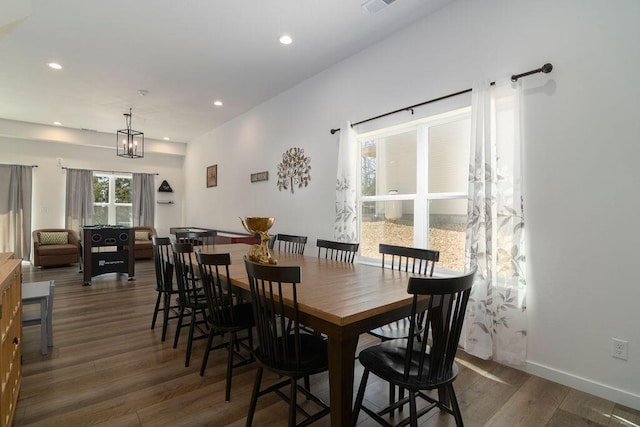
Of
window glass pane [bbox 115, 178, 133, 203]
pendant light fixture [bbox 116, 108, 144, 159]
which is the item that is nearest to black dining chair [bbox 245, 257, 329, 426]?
pendant light fixture [bbox 116, 108, 144, 159]

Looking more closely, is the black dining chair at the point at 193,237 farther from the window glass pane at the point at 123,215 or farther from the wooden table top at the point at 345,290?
the window glass pane at the point at 123,215

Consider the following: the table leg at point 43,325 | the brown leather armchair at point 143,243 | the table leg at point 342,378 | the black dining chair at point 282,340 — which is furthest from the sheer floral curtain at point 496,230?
the brown leather armchair at point 143,243

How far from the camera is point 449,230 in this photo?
9.89 feet

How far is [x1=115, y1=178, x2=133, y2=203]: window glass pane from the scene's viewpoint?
7988 millimetres

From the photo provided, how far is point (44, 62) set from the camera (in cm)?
392

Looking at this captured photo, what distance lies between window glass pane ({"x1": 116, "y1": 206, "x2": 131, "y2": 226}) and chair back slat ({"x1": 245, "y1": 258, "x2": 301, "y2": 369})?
25.7ft

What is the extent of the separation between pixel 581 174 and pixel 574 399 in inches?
58.3

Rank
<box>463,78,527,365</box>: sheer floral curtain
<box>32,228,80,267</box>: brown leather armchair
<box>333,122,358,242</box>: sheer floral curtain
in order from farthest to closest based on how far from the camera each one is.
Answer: <box>32,228,80,267</box>: brown leather armchair, <box>333,122,358,242</box>: sheer floral curtain, <box>463,78,527,365</box>: sheer floral curtain

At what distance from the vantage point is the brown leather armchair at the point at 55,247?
6074 mm

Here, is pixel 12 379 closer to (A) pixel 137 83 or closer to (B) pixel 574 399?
(B) pixel 574 399

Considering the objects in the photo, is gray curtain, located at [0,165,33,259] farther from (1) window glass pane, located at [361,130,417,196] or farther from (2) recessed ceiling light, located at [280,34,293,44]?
(1) window glass pane, located at [361,130,417,196]

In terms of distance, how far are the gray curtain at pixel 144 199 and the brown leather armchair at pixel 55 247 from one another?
4.70ft

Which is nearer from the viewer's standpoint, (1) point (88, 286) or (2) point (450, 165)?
(2) point (450, 165)

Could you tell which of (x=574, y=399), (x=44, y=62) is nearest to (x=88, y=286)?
(x=44, y=62)
